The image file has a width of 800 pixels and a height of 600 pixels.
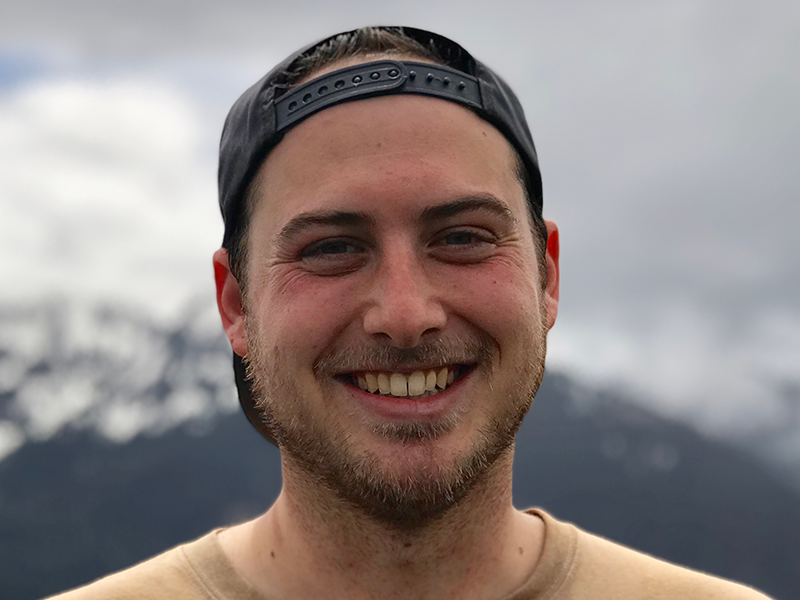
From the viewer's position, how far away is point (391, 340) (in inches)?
113

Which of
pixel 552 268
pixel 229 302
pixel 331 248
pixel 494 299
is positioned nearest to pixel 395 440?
pixel 494 299

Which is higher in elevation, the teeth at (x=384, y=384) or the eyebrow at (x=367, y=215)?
the eyebrow at (x=367, y=215)

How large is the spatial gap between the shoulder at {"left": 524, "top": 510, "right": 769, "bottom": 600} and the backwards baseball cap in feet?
5.34

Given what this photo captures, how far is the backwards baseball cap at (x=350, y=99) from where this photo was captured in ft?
10.5

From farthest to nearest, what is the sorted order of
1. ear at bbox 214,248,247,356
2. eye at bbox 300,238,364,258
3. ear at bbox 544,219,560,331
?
ear at bbox 544,219,560,331
ear at bbox 214,248,247,356
eye at bbox 300,238,364,258

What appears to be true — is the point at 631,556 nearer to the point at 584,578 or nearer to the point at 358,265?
the point at 584,578

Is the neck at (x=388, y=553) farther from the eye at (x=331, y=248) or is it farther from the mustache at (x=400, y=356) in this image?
the eye at (x=331, y=248)

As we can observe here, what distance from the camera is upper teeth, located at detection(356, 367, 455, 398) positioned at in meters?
2.97

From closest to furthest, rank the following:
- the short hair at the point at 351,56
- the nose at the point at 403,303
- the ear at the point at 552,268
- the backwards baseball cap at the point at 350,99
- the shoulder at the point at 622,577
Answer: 1. the nose at the point at 403,303
2. the backwards baseball cap at the point at 350,99
3. the shoulder at the point at 622,577
4. the short hair at the point at 351,56
5. the ear at the point at 552,268

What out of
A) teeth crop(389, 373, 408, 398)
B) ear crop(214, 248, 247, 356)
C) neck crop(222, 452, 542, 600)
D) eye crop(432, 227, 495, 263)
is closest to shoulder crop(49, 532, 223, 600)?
neck crop(222, 452, 542, 600)

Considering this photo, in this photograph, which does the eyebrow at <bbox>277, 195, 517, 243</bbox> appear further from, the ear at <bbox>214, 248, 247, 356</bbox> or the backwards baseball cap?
the ear at <bbox>214, 248, 247, 356</bbox>

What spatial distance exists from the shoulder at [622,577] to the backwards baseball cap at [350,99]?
5.34 feet

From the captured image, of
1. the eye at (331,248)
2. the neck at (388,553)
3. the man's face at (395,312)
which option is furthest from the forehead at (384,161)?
the neck at (388,553)

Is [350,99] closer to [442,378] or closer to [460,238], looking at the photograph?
[460,238]
